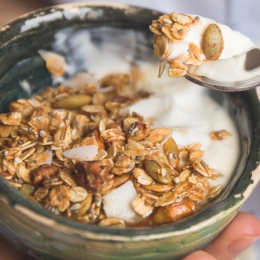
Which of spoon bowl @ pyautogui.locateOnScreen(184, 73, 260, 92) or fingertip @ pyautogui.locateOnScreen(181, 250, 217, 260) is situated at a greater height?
spoon bowl @ pyautogui.locateOnScreen(184, 73, 260, 92)

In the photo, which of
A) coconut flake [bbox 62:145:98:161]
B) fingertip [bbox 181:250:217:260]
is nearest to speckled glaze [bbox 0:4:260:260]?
fingertip [bbox 181:250:217:260]

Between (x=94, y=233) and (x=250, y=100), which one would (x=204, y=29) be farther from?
(x=94, y=233)

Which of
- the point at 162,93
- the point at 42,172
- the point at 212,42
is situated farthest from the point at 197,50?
the point at 42,172

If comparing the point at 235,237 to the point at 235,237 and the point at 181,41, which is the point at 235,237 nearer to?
the point at 235,237

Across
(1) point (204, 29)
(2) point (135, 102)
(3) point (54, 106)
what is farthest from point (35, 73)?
(1) point (204, 29)

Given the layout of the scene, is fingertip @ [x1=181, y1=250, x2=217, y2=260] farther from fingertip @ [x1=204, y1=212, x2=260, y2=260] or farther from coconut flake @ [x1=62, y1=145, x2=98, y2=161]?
coconut flake @ [x1=62, y1=145, x2=98, y2=161]

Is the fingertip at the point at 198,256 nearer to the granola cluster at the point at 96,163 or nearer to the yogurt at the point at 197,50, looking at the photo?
Answer: the granola cluster at the point at 96,163
